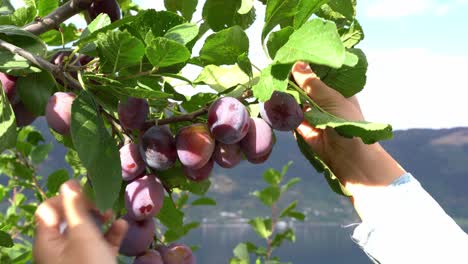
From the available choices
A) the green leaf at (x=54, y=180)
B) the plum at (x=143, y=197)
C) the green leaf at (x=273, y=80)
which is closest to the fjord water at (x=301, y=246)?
the green leaf at (x=54, y=180)

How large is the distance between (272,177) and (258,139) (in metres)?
2.11

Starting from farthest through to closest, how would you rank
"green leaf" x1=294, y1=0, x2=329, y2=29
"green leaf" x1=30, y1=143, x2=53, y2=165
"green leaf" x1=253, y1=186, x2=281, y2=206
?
1. "green leaf" x1=253, y1=186, x2=281, y2=206
2. "green leaf" x1=30, y1=143, x2=53, y2=165
3. "green leaf" x1=294, y1=0, x2=329, y2=29

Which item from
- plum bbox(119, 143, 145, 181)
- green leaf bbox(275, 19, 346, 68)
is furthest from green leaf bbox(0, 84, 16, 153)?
green leaf bbox(275, 19, 346, 68)

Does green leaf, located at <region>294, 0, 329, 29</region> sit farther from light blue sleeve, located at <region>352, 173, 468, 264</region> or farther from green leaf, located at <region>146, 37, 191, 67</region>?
light blue sleeve, located at <region>352, 173, 468, 264</region>

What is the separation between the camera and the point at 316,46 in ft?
1.90

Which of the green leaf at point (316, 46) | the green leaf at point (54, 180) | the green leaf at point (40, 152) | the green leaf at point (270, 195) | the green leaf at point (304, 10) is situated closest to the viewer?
the green leaf at point (316, 46)

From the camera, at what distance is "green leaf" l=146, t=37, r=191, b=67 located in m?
0.67

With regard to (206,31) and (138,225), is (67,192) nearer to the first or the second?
Answer: (138,225)

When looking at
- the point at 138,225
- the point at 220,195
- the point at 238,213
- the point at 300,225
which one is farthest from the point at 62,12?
the point at 300,225

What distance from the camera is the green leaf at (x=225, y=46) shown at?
71 centimetres

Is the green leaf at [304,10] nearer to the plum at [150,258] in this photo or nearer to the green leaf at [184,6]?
the green leaf at [184,6]

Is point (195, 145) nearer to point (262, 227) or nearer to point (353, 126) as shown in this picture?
point (353, 126)

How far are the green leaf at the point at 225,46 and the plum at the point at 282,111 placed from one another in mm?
72

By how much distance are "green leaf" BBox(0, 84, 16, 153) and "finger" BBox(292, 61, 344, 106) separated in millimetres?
389
